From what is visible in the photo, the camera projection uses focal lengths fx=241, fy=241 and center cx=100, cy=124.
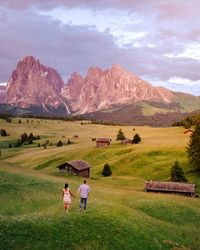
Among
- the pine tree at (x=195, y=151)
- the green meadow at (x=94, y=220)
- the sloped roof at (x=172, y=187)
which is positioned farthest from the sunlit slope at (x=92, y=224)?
the pine tree at (x=195, y=151)

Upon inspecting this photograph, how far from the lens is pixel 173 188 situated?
157 feet

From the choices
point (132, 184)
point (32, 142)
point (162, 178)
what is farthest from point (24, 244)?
point (32, 142)

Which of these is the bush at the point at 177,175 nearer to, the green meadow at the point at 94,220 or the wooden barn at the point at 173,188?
the green meadow at the point at 94,220

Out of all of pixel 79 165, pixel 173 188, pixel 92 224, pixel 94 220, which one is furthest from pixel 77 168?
pixel 92 224

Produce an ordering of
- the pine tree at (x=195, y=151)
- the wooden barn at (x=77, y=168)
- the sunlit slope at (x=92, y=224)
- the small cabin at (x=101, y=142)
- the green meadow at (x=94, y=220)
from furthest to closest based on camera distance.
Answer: the small cabin at (x=101, y=142)
the wooden barn at (x=77, y=168)
the pine tree at (x=195, y=151)
the green meadow at (x=94, y=220)
the sunlit slope at (x=92, y=224)

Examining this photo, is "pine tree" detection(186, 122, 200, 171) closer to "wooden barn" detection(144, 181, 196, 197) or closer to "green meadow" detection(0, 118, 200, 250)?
"green meadow" detection(0, 118, 200, 250)

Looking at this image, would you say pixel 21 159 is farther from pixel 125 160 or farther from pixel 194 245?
pixel 194 245

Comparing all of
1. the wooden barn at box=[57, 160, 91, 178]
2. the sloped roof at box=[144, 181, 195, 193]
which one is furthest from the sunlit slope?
the wooden barn at box=[57, 160, 91, 178]

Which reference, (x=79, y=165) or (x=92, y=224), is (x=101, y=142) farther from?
(x=92, y=224)

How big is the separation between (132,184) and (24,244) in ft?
140

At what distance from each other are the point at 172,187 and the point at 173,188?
0.92 feet

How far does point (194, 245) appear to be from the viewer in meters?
24.7

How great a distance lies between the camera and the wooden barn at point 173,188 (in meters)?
46.4

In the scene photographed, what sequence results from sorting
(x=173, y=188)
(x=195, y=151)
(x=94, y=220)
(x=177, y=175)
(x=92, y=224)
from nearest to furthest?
(x=92, y=224) → (x=94, y=220) → (x=173, y=188) → (x=177, y=175) → (x=195, y=151)
